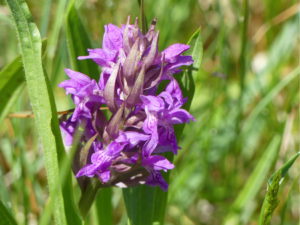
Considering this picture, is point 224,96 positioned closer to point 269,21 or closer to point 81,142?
point 269,21

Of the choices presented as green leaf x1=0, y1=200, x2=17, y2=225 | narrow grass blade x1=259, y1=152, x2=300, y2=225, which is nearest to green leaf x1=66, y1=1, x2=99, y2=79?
green leaf x1=0, y1=200, x2=17, y2=225

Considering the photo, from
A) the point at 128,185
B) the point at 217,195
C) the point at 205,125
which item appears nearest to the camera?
the point at 128,185

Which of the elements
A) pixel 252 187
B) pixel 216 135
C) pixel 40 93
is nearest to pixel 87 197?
pixel 40 93

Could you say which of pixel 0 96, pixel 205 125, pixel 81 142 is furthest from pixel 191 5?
pixel 81 142

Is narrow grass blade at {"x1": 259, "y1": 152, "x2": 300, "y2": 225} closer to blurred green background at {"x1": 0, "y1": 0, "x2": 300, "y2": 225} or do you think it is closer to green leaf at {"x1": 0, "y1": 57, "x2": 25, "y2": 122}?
blurred green background at {"x1": 0, "y1": 0, "x2": 300, "y2": 225}

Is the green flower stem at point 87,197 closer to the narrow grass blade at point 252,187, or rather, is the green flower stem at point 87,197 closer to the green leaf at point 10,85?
the green leaf at point 10,85

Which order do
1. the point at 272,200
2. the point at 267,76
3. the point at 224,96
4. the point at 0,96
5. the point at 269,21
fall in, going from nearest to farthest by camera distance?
the point at 272,200
the point at 0,96
the point at 224,96
the point at 269,21
the point at 267,76
